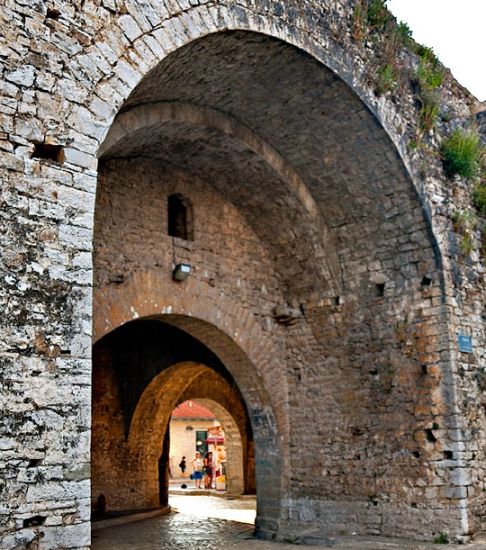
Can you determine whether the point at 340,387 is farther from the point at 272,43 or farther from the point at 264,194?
the point at 272,43

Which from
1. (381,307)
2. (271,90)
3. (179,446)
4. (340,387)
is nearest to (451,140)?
(381,307)

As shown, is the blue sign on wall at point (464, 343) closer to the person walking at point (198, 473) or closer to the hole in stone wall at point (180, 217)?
the hole in stone wall at point (180, 217)

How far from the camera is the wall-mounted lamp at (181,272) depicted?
26.5 ft

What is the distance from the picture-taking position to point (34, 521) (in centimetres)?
407

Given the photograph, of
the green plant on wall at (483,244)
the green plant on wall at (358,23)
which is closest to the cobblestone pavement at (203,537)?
the green plant on wall at (483,244)

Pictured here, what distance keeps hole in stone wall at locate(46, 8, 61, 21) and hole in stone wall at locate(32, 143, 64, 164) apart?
89 cm

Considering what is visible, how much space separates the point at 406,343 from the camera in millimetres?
8297

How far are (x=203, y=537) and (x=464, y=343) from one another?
13.7 ft

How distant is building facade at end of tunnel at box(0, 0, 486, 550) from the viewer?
6.55 meters

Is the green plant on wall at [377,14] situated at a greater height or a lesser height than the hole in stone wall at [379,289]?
greater

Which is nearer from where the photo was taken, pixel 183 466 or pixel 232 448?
pixel 232 448

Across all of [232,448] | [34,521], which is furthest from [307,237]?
[232,448]

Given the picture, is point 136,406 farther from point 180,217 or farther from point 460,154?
point 460,154

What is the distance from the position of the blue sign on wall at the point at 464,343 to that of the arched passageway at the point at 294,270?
34 cm
